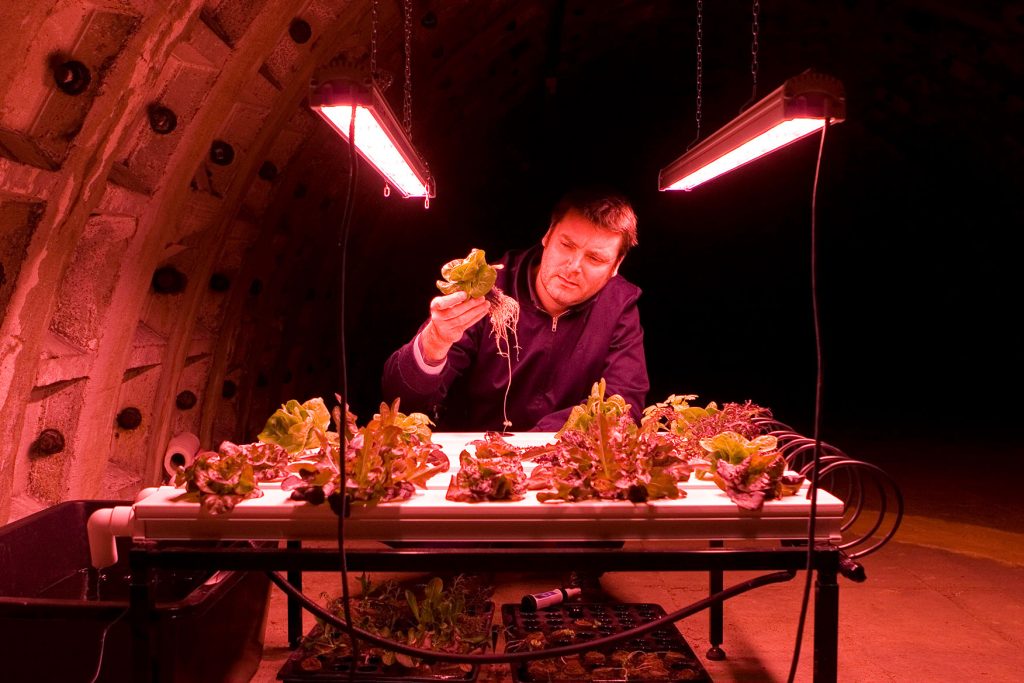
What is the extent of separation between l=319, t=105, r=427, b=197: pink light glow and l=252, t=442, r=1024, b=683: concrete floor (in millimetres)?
2074

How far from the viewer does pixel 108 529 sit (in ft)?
7.62

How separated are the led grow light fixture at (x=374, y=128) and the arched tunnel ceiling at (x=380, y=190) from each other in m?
0.48

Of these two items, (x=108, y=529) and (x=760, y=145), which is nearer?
(x=108, y=529)

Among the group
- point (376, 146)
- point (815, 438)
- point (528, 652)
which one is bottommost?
point (528, 652)

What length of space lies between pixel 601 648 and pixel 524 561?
1154 millimetres

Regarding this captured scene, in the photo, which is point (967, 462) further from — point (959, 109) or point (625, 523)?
point (625, 523)

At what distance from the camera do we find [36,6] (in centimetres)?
280

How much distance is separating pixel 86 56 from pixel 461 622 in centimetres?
264

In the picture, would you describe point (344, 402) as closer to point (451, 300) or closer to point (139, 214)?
point (451, 300)

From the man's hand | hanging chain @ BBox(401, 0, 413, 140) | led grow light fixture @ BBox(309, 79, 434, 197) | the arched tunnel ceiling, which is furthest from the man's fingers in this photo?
the arched tunnel ceiling

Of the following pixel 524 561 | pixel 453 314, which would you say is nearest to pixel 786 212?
pixel 453 314

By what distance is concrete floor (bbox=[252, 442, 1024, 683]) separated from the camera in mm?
3434

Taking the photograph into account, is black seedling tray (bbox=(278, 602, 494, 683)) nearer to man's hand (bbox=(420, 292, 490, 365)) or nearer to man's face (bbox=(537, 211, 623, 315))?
man's hand (bbox=(420, 292, 490, 365))

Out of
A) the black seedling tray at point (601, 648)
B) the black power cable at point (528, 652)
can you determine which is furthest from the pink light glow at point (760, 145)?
the black seedling tray at point (601, 648)
